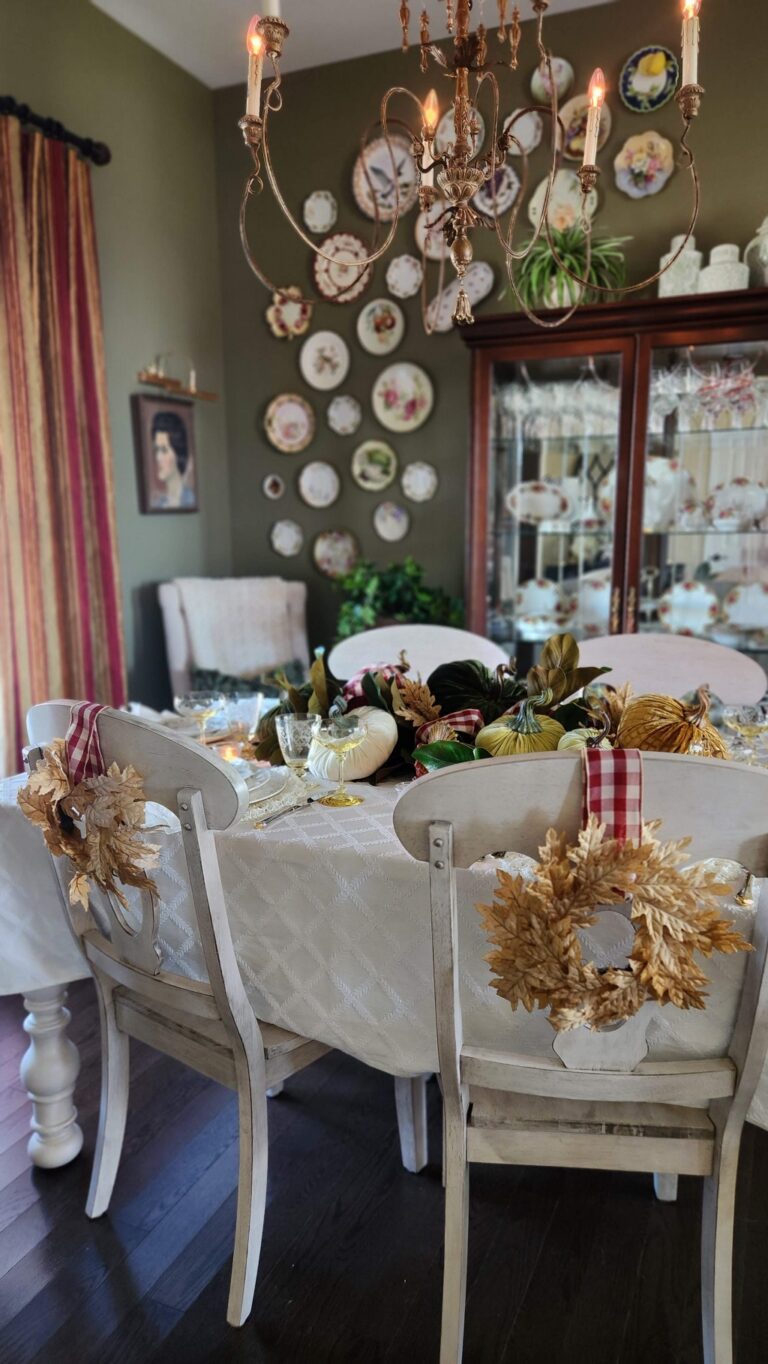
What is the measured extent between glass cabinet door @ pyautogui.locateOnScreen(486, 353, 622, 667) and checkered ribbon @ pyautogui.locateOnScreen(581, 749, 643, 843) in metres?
2.14

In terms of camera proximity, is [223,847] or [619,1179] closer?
[223,847]

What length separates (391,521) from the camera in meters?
3.54

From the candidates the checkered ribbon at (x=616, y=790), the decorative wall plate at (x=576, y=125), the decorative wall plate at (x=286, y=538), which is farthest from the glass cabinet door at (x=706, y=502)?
the checkered ribbon at (x=616, y=790)

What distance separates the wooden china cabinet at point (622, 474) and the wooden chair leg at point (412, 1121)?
1.74 meters

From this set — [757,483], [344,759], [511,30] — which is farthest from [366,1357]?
[757,483]

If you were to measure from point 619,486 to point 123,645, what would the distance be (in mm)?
1790

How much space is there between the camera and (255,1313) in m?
1.29

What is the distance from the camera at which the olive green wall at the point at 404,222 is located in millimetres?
2852

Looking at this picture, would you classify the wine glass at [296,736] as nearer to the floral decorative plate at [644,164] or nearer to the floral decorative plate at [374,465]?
the floral decorative plate at [374,465]

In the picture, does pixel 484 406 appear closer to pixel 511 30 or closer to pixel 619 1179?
pixel 511 30

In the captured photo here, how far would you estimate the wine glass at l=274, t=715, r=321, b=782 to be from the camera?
137 centimetres

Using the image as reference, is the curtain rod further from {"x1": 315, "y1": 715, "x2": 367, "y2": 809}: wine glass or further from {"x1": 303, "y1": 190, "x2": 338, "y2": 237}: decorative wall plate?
{"x1": 315, "y1": 715, "x2": 367, "y2": 809}: wine glass

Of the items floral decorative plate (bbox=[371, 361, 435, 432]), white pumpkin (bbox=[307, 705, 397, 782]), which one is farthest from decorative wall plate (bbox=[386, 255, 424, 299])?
white pumpkin (bbox=[307, 705, 397, 782])

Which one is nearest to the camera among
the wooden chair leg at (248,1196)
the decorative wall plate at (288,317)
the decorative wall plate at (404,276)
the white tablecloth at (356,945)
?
the white tablecloth at (356,945)
